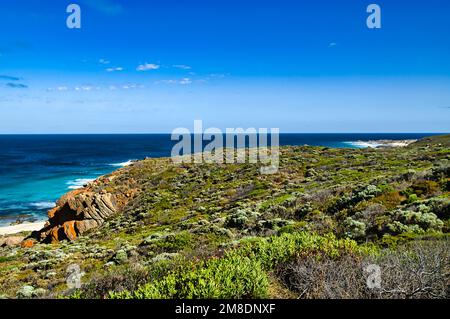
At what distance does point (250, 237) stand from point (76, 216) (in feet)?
68.4

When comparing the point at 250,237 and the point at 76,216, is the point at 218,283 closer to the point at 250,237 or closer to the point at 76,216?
the point at 250,237

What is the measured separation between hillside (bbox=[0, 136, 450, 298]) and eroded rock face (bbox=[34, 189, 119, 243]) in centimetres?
11

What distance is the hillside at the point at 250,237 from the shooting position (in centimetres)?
640

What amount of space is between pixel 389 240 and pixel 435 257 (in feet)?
11.2

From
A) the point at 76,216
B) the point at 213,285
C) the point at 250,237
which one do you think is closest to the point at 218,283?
the point at 213,285

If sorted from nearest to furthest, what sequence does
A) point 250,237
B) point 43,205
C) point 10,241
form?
point 250,237 → point 10,241 → point 43,205

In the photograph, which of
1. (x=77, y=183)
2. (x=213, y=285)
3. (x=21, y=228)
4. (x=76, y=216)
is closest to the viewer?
(x=213, y=285)

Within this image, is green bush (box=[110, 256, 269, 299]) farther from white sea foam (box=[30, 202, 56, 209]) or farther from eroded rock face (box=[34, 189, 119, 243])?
white sea foam (box=[30, 202, 56, 209])

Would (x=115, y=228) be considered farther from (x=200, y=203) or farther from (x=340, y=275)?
(x=340, y=275)

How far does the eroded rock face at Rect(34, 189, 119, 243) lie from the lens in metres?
25.8

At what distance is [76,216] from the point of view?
93.4 ft

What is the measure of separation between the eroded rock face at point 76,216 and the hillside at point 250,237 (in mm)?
106

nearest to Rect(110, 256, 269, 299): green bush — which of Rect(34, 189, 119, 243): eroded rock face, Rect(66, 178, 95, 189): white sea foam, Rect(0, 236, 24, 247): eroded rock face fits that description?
Rect(34, 189, 119, 243): eroded rock face

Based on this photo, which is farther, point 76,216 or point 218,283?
point 76,216
